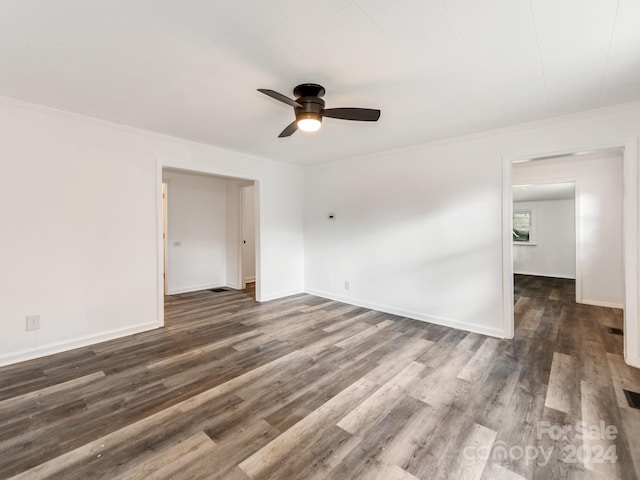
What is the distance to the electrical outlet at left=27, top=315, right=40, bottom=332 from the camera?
2863 mm

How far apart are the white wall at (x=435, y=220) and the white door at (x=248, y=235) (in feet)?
6.25

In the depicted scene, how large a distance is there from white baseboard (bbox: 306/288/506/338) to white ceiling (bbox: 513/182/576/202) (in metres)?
3.67

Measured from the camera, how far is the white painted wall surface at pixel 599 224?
15.7ft

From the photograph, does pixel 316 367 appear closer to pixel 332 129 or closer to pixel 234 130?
pixel 332 129

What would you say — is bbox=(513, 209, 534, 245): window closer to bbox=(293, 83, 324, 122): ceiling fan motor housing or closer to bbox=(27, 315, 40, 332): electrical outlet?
bbox=(293, 83, 324, 122): ceiling fan motor housing

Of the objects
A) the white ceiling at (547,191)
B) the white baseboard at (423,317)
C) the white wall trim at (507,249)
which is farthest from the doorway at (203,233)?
the white ceiling at (547,191)

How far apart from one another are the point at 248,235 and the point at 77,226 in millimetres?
3645

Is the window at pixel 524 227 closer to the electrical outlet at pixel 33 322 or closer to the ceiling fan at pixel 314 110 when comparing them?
the ceiling fan at pixel 314 110

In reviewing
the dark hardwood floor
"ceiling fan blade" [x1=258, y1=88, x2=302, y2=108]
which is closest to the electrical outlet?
the dark hardwood floor

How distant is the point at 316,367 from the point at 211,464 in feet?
4.17

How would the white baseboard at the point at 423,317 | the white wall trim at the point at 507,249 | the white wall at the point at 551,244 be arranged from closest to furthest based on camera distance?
the white wall trim at the point at 507,249, the white baseboard at the point at 423,317, the white wall at the point at 551,244

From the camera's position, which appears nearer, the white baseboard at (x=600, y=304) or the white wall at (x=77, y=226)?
the white wall at (x=77, y=226)

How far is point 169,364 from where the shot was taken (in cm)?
277

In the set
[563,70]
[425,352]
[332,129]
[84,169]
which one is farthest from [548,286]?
[84,169]
